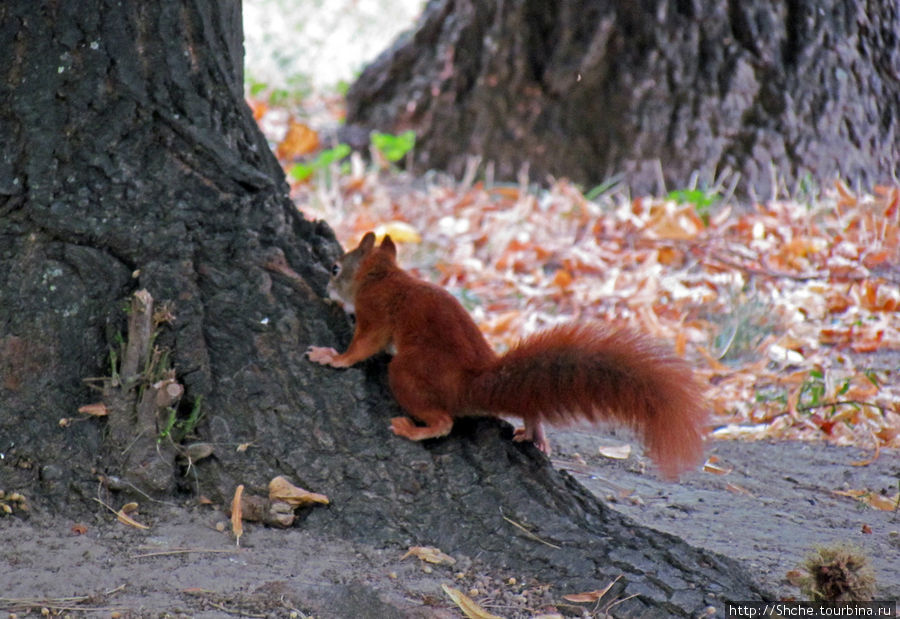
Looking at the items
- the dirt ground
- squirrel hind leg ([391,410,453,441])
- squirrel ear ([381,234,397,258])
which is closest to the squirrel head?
squirrel ear ([381,234,397,258])

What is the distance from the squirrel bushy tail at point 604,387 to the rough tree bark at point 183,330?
0.15 m

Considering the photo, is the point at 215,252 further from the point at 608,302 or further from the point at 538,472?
the point at 608,302

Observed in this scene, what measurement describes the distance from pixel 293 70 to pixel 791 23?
477cm

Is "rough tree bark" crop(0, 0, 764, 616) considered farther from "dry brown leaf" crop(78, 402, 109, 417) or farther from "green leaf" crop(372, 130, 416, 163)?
"green leaf" crop(372, 130, 416, 163)

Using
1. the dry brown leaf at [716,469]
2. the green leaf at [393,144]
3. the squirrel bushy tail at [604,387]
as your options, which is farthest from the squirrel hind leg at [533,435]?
the green leaf at [393,144]

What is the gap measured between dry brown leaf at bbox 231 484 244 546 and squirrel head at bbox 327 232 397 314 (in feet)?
2.21

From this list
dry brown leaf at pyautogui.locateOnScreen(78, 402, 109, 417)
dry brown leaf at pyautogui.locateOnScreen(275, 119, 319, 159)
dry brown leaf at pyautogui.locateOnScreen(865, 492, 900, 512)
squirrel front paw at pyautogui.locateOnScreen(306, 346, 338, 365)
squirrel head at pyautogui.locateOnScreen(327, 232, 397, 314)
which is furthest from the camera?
dry brown leaf at pyautogui.locateOnScreen(275, 119, 319, 159)

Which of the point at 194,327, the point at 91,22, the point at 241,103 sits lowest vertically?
the point at 194,327

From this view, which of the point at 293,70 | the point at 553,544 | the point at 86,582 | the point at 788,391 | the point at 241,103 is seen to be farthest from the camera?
the point at 293,70

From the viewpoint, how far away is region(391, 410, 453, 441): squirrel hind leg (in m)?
2.39

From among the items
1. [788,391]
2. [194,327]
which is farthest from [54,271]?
[788,391]

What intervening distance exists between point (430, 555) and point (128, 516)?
0.69 m

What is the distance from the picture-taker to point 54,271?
7.63 feet

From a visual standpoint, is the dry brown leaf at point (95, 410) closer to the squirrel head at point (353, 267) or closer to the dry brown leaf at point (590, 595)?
the squirrel head at point (353, 267)
